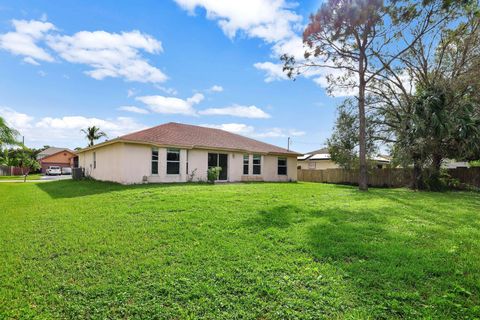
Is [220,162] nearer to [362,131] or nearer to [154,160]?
[154,160]

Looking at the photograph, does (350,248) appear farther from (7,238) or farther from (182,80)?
(182,80)

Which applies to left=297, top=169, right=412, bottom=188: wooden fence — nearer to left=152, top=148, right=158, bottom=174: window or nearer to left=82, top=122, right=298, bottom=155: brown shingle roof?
left=82, top=122, right=298, bottom=155: brown shingle roof

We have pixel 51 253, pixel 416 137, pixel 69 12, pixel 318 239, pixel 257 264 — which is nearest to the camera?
pixel 257 264

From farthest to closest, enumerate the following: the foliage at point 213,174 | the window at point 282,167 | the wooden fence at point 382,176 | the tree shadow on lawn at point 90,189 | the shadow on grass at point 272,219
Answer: the window at point 282,167
the wooden fence at point 382,176
the foliage at point 213,174
the tree shadow on lawn at point 90,189
the shadow on grass at point 272,219

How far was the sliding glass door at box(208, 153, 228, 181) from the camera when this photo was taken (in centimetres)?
1781

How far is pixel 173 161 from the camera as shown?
1608cm

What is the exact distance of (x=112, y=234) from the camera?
18.1ft

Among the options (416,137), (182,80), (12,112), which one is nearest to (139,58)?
(182,80)

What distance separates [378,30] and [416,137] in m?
6.17

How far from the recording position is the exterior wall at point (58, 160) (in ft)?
153

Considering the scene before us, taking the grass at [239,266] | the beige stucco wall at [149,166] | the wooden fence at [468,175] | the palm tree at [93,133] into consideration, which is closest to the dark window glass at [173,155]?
the beige stucco wall at [149,166]

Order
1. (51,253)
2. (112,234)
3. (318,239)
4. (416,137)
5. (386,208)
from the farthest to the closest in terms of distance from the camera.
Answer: (416,137) → (386,208) → (112,234) → (318,239) → (51,253)

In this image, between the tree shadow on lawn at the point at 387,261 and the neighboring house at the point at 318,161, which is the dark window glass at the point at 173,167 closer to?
the tree shadow on lawn at the point at 387,261

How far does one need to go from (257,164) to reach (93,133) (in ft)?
125
